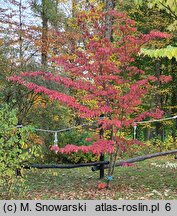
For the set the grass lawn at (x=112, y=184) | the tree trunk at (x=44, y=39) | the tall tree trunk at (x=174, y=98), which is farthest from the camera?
the tall tree trunk at (x=174, y=98)

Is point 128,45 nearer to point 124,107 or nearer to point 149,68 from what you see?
point 124,107

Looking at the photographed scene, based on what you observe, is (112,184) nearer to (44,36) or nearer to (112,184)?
(112,184)

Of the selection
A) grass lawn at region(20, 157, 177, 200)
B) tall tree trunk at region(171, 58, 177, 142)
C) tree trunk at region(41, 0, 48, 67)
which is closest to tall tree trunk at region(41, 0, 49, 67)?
tree trunk at region(41, 0, 48, 67)

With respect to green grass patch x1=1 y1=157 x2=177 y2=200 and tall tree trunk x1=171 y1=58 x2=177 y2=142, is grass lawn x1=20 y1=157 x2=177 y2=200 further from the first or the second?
tall tree trunk x1=171 y1=58 x2=177 y2=142

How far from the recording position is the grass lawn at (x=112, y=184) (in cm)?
532

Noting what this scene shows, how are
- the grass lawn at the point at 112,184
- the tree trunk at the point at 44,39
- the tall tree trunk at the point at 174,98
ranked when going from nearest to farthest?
1. the grass lawn at the point at 112,184
2. the tree trunk at the point at 44,39
3. the tall tree trunk at the point at 174,98

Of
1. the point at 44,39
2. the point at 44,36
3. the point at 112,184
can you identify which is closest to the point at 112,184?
the point at 112,184

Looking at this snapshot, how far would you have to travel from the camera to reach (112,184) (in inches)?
250

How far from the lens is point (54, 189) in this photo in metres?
5.98

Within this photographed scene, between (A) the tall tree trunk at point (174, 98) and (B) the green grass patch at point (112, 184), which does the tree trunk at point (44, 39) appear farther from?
(A) the tall tree trunk at point (174, 98)

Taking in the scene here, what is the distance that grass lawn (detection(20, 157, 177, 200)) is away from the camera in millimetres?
5320

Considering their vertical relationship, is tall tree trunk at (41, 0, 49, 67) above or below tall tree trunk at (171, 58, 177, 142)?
above

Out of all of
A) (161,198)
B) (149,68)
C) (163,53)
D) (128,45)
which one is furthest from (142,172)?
(149,68)

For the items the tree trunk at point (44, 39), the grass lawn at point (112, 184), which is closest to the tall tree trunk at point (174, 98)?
the tree trunk at point (44, 39)
